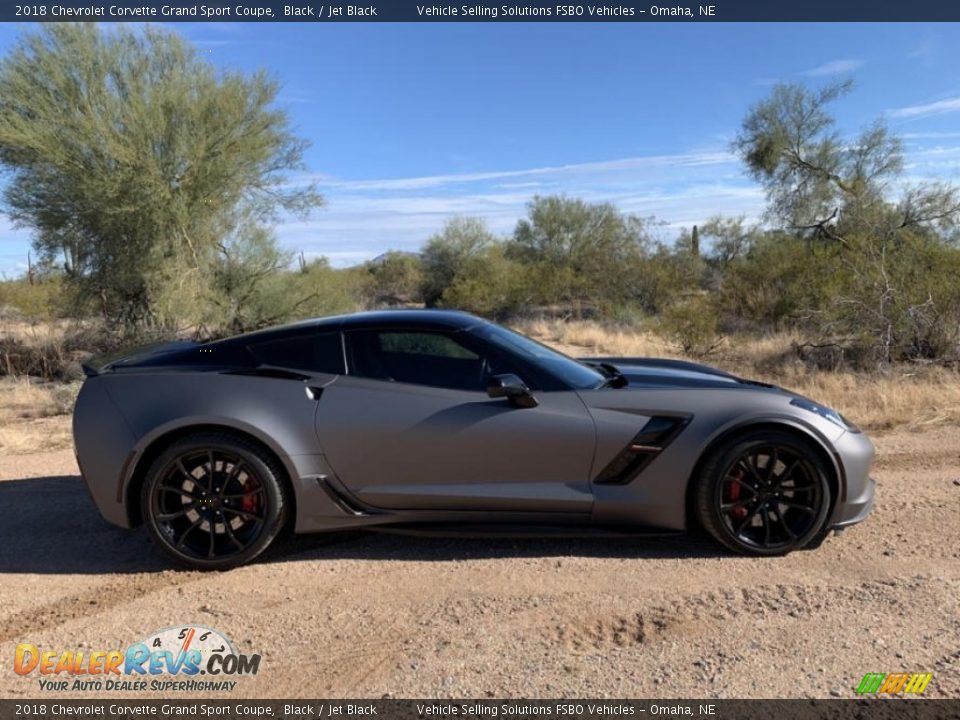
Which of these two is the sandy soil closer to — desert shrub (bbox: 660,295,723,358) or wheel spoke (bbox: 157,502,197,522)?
wheel spoke (bbox: 157,502,197,522)

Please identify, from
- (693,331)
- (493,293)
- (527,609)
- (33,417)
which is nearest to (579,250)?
(493,293)

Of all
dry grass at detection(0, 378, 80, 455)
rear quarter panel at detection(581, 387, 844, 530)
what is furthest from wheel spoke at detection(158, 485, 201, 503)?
dry grass at detection(0, 378, 80, 455)

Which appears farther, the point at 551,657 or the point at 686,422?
the point at 686,422

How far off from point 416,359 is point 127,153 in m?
11.6

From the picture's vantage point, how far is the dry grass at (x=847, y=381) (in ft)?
22.4

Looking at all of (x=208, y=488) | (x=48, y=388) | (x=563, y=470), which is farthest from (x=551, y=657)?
(x=48, y=388)

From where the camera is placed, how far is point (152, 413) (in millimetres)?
3535

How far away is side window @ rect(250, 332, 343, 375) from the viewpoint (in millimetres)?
3697

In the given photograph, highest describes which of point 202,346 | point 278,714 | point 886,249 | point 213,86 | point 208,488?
point 213,86

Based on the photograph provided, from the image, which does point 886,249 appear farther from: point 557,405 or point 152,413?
point 152,413

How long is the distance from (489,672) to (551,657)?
0.88 feet

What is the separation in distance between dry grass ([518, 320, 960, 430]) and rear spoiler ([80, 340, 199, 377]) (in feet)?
20.4

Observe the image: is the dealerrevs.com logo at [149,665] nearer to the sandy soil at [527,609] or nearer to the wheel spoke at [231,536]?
the sandy soil at [527,609]

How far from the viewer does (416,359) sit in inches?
147
